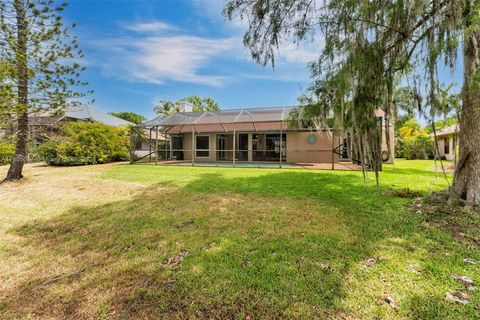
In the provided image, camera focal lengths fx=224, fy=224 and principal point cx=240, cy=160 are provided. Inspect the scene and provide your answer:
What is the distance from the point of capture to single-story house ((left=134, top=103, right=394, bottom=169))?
14.5 m

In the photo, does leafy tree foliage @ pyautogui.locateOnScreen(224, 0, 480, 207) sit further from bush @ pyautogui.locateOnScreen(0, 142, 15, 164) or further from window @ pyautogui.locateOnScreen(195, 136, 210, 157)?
bush @ pyautogui.locateOnScreen(0, 142, 15, 164)

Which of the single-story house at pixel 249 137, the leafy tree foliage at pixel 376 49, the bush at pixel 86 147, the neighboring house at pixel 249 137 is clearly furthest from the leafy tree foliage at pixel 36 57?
the bush at pixel 86 147

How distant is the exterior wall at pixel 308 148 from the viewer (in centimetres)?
1539

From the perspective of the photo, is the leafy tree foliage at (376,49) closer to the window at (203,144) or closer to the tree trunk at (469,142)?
the tree trunk at (469,142)

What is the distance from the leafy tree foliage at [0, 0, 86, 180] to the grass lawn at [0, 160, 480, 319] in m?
2.42

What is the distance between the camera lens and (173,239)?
3.31 m

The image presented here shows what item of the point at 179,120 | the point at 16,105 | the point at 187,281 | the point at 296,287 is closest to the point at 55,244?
the point at 187,281

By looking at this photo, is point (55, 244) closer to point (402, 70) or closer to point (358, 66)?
point (358, 66)

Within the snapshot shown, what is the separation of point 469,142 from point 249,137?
1373 centimetres

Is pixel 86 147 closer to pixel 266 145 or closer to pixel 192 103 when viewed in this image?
pixel 266 145

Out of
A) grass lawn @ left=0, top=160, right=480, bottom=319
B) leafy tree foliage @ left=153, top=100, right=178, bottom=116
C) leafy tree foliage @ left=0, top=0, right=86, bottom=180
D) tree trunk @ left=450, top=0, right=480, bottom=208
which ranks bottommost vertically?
grass lawn @ left=0, top=160, right=480, bottom=319

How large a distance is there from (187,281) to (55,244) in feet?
8.09

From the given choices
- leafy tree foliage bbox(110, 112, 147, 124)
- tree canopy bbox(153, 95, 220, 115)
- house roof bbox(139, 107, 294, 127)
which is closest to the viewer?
house roof bbox(139, 107, 294, 127)

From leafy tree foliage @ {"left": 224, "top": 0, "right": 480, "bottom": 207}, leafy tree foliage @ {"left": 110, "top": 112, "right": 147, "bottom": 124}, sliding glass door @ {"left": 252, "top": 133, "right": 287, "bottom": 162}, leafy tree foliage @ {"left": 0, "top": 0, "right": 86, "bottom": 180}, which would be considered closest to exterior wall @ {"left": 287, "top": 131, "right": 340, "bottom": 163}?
sliding glass door @ {"left": 252, "top": 133, "right": 287, "bottom": 162}
